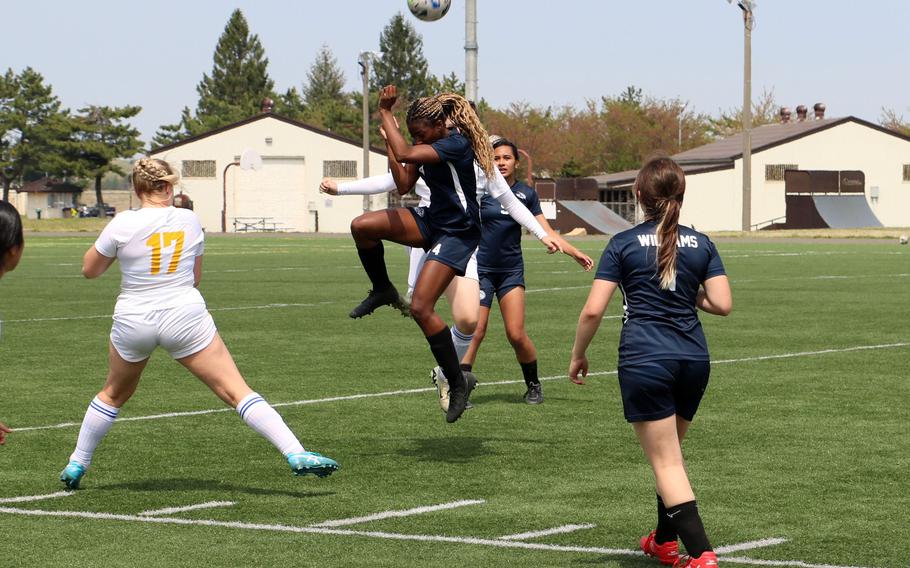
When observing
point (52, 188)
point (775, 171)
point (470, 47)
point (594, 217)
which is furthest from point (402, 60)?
point (470, 47)

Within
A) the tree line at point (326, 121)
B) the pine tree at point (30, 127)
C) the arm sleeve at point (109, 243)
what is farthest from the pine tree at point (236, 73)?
the arm sleeve at point (109, 243)

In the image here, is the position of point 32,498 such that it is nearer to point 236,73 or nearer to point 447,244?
point 447,244

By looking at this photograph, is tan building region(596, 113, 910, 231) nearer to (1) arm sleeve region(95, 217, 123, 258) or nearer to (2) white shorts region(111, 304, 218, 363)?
(2) white shorts region(111, 304, 218, 363)

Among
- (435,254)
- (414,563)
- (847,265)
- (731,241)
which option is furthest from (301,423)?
(731,241)

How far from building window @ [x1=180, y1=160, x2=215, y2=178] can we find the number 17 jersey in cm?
8541

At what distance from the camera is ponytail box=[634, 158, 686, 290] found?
626 centimetres

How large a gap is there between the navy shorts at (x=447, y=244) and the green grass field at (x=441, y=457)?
1233 millimetres

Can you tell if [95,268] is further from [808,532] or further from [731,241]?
[731,241]

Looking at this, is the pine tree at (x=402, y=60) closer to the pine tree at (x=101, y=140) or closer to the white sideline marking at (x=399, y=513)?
the pine tree at (x=101, y=140)

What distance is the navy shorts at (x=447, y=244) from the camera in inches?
372

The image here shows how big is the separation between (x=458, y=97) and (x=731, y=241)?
159 feet

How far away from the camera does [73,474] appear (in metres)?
8.32

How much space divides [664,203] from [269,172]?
8654cm

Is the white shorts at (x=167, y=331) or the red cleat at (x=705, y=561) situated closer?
the red cleat at (x=705, y=561)
